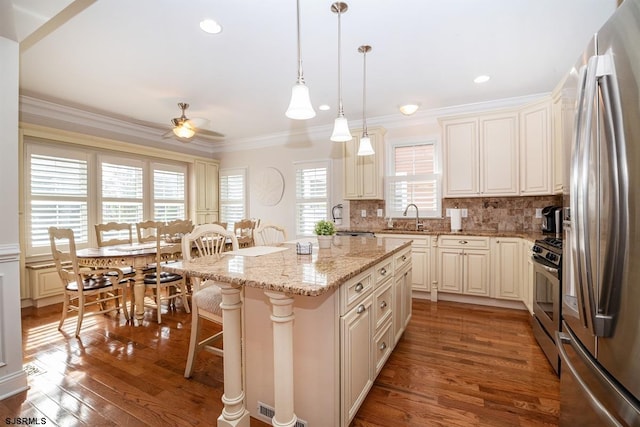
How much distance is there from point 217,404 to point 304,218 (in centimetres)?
376

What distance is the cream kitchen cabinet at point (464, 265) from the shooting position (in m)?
3.55

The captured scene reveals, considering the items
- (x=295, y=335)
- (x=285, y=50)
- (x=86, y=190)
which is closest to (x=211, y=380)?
(x=295, y=335)

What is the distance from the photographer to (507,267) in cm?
344

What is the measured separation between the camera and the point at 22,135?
11.6ft

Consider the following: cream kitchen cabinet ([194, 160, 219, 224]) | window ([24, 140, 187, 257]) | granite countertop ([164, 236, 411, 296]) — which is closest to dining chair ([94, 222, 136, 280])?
window ([24, 140, 187, 257])

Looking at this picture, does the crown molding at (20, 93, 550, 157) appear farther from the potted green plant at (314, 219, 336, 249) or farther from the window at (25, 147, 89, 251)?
the potted green plant at (314, 219, 336, 249)

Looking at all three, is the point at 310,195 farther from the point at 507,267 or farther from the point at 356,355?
the point at 356,355

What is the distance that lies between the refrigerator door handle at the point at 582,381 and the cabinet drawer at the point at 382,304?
0.91 meters

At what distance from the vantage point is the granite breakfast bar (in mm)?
1325

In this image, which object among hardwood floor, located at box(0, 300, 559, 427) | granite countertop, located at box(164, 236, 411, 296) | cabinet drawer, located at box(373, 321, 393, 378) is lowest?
hardwood floor, located at box(0, 300, 559, 427)

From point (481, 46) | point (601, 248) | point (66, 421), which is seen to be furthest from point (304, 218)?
point (601, 248)

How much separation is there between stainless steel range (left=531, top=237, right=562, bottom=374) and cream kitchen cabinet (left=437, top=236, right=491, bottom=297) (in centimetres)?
85

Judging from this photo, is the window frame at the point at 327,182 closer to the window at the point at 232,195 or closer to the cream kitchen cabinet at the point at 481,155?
the window at the point at 232,195

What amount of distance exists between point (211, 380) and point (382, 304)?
133 centimetres
